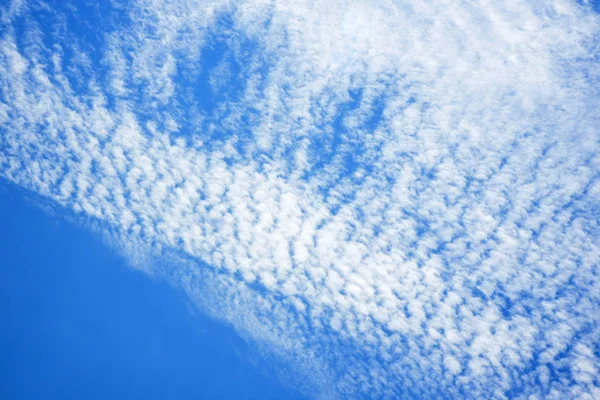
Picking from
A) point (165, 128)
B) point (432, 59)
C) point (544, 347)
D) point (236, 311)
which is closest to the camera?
point (544, 347)

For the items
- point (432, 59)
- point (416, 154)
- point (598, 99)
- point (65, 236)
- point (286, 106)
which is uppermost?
point (598, 99)

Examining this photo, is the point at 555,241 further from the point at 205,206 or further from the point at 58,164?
the point at 58,164

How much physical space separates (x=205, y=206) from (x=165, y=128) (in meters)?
1.79

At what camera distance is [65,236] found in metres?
7.59

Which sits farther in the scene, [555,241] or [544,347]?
[555,241]

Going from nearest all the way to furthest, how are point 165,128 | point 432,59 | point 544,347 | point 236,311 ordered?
point 544,347 < point 236,311 < point 165,128 < point 432,59

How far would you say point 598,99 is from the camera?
28.4 feet

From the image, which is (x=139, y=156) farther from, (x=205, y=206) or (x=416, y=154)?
(x=416, y=154)

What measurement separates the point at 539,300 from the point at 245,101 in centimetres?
625

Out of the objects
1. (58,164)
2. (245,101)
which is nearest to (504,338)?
(245,101)

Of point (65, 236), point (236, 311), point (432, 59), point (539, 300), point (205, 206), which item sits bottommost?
point (65, 236)

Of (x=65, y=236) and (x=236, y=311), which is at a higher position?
(x=236, y=311)

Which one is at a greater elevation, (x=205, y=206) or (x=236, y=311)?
(x=205, y=206)

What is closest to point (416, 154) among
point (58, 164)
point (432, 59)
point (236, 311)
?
point (432, 59)
